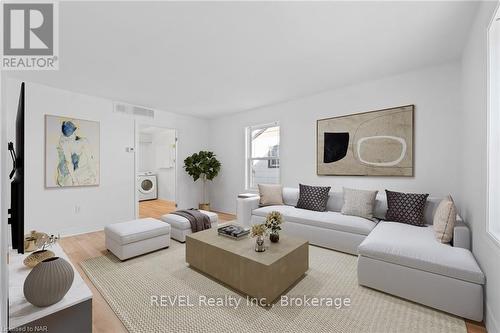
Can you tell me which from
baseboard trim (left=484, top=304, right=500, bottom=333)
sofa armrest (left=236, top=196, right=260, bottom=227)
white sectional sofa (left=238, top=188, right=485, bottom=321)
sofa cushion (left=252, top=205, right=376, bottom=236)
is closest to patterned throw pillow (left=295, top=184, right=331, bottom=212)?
sofa cushion (left=252, top=205, right=376, bottom=236)

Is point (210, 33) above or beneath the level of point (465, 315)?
above

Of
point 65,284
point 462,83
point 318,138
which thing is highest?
point 462,83

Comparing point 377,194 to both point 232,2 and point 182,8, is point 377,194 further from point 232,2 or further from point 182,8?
point 182,8

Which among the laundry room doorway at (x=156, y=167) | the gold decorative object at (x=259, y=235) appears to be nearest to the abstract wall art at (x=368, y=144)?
the gold decorative object at (x=259, y=235)

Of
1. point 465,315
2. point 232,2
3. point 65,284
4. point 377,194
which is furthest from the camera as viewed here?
point 377,194

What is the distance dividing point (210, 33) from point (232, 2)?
48cm

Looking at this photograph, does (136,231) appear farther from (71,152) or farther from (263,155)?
(263,155)

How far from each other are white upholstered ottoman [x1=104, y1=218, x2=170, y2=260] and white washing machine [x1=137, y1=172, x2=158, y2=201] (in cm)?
479

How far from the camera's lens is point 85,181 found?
13.3ft

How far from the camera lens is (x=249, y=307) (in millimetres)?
1891

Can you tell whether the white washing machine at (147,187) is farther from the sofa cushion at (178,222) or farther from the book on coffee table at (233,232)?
the book on coffee table at (233,232)

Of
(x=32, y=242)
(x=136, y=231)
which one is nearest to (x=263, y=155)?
(x=136, y=231)

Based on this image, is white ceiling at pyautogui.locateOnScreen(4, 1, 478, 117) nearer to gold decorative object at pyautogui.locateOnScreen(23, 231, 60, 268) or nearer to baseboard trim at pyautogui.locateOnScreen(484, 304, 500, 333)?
gold decorative object at pyautogui.locateOnScreen(23, 231, 60, 268)

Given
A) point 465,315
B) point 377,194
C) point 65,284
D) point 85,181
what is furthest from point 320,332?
point 85,181
